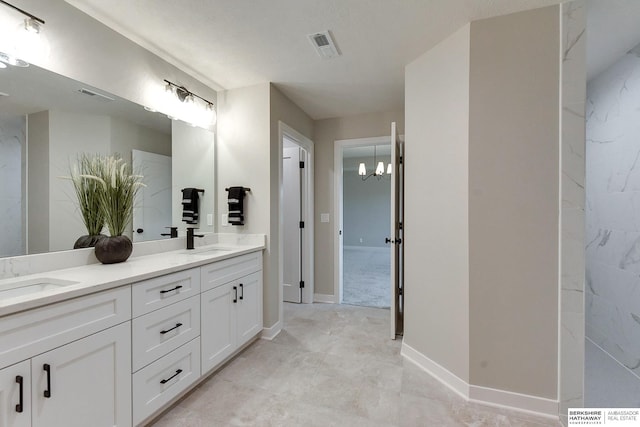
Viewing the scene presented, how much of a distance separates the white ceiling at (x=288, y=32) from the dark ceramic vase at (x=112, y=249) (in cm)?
141

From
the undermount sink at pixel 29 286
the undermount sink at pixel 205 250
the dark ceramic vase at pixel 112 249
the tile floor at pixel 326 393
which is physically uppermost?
the dark ceramic vase at pixel 112 249

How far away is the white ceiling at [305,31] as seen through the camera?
1670 millimetres

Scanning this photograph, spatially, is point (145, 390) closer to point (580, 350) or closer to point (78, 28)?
point (78, 28)

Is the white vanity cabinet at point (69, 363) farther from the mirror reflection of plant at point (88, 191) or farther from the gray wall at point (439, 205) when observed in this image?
the gray wall at point (439, 205)

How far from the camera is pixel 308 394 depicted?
1.83m

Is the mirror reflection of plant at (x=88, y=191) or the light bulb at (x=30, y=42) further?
the mirror reflection of plant at (x=88, y=191)

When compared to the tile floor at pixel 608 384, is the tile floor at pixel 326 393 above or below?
above

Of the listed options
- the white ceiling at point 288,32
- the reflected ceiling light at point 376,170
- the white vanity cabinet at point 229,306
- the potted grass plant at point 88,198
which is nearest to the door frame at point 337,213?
the reflected ceiling light at point 376,170

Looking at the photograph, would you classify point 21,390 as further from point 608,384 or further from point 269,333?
point 608,384

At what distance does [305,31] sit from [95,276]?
196 centimetres

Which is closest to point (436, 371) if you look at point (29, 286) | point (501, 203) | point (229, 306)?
point (501, 203)

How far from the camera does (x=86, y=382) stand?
1222 millimetres

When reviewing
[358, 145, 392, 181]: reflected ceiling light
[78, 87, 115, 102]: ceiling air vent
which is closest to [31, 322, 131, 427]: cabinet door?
[78, 87, 115, 102]: ceiling air vent

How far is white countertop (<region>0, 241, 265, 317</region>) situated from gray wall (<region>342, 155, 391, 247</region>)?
6.58 metres
